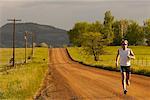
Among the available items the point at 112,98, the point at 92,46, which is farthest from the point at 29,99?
the point at 92,46

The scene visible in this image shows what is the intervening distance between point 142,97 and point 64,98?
3.16 m

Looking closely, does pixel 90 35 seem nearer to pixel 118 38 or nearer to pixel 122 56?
pixel 118 38

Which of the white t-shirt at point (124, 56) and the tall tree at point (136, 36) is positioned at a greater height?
the tall tree at point (136, 36)

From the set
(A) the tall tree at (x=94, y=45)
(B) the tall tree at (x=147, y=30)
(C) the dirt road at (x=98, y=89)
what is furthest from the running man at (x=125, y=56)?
(B) the tall tree at (x=147, y=30)

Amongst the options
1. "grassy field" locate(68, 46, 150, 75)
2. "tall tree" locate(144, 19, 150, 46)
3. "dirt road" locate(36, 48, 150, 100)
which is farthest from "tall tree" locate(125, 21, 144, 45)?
"dirt road" locate(36, 48, 150, 100)

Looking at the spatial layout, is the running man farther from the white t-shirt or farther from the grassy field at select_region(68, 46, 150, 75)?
the grassy field at select_region(68, 46, 150, 75)

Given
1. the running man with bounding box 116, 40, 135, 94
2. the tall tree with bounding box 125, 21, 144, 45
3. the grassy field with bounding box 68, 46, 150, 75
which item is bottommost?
the grassy field with bounding box 68, 46, 150, 75

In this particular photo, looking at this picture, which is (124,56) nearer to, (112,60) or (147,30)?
(112,60)

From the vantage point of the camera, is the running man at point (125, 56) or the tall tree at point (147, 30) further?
the tall tree at point (147, 30)

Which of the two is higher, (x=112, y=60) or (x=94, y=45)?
(x=94, y=45)

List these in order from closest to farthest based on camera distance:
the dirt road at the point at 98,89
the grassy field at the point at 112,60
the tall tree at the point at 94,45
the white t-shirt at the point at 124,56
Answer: the dirt road at the point at 98,89 < the white t-shirt at the point at 124,56 < the grassy field at the point at 112,60 < the tall tree at the point at 94,45

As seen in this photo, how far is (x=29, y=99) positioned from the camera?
17.4m

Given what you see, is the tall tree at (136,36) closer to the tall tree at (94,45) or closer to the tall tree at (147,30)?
the tall tree at (147,30)

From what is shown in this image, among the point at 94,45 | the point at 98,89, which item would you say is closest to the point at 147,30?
the point at 94,45
